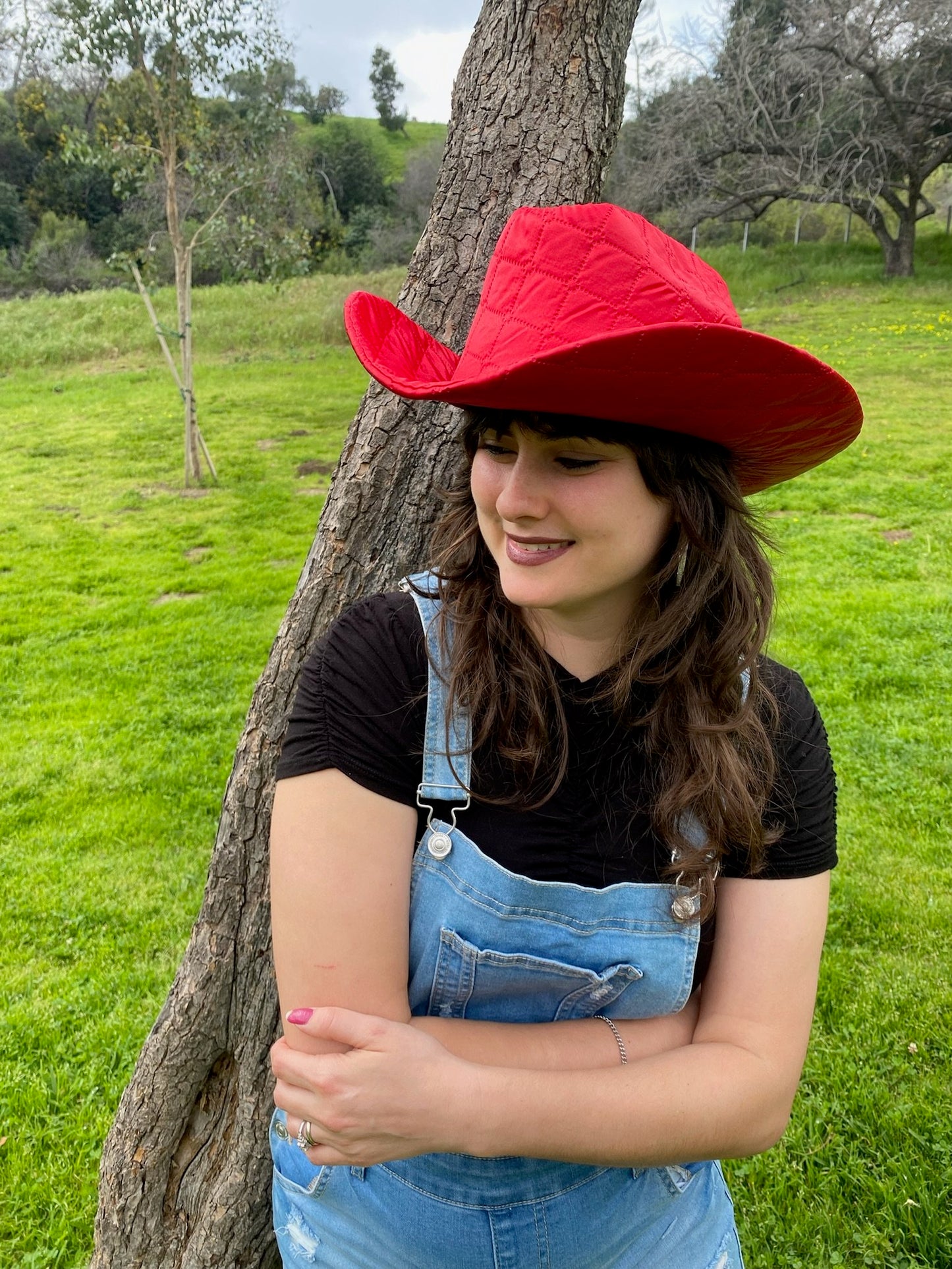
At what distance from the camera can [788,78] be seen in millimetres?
19672

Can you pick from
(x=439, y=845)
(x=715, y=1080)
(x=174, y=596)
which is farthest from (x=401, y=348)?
(x=174, y=596)

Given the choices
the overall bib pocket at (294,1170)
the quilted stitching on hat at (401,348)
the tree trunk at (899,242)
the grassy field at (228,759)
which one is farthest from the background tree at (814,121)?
the overall bib pocket at (294,1170)

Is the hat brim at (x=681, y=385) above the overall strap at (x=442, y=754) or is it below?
above

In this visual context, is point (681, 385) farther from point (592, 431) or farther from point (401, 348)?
A: point (401, 348)

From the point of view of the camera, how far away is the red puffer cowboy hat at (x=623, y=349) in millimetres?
1051

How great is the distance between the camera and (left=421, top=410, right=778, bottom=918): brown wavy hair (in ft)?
4.29

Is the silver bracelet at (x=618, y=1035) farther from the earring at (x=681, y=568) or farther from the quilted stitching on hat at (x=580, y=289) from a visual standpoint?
Answer: the quilted stitching on hat at (x=580, y=289)

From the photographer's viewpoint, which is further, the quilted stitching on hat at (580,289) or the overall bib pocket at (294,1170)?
the overall bib pocket at (294,1170)

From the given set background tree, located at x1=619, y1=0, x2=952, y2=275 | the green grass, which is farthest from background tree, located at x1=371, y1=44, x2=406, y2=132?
background tree, located at x1=619, y1=0, x2=952, y2=275

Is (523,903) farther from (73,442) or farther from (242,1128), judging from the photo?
(73,442)

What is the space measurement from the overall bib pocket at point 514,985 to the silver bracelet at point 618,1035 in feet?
0.04

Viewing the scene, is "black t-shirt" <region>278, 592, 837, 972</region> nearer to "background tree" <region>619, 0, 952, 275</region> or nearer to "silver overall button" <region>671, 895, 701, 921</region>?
"silver overall button" <region>671, 895, 701, 921</region>

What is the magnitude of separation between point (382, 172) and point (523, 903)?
4211 cm

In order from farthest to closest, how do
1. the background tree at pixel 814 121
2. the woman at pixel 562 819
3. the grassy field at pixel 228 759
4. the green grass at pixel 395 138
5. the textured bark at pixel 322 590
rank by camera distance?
the green grass at pixel 395 138, the background tree at pixel 814 121, the grassy field at pixel 228 759, the textured bark at pixel 322 590, the woman at pixel 562 819
